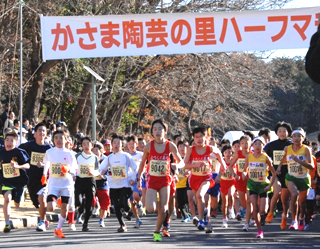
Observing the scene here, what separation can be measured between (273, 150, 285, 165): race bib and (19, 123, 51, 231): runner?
174 inches

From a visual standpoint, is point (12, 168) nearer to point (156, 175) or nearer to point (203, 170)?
point (156, 175)

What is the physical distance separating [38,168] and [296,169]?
15.5 ft

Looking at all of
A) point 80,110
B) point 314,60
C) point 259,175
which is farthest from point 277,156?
point 80,110

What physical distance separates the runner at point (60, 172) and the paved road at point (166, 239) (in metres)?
0.63

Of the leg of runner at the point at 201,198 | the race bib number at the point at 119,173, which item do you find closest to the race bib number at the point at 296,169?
the leg of runner at the point at 201,198

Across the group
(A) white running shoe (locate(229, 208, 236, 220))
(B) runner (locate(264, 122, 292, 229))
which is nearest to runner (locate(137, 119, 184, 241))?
(B) runner (locate(264, 122, 292, 229))

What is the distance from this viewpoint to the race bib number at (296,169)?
11.8 meters

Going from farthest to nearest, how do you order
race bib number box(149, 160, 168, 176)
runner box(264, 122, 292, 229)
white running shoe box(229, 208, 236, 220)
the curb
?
white running shoe box(229, 208, 236, 220) < the curb < runner box(264, 122, 292, 229) < race bib number box(149, 160, 168, 176)

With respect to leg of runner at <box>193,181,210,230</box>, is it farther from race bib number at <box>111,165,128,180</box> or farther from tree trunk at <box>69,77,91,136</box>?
tree trunk at <box>69,77,91,136</box>

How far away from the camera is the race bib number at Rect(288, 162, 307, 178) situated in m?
11.8

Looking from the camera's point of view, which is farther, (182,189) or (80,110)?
(80,110)

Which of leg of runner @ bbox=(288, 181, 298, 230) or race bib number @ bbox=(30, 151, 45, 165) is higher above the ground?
race bib number @ bbox=(30, 151, 45, 165)

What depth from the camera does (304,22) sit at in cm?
1440

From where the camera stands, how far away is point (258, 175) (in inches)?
456
